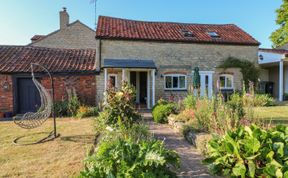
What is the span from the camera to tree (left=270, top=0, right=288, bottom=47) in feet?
69.2

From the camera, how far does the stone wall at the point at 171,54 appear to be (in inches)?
498

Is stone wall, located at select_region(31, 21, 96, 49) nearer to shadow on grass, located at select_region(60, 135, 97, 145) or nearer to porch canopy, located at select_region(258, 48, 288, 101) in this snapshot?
porch canopy, located at select_region(258, 48, 288, 101)

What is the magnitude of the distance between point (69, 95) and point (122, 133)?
27.1 feet

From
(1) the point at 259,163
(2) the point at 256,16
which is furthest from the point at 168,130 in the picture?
(2) the point at 256,16

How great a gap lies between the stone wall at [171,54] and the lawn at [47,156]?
6466 mm

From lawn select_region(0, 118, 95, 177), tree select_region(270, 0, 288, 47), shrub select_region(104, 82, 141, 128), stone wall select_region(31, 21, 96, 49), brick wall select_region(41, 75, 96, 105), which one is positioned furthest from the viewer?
tree select_region(270, 0, 288, 47)

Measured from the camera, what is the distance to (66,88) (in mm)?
11977

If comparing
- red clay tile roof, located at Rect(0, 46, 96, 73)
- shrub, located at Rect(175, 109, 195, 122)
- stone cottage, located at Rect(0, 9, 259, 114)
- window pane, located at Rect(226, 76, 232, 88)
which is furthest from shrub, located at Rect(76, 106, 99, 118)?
window pane, located at Rect(226, 76, 232, 88)

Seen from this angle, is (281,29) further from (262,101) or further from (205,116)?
(205,116)

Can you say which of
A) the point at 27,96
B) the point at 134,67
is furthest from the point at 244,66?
the point at 27,96

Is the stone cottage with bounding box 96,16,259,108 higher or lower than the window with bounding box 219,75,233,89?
higher

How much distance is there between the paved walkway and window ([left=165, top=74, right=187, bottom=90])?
6.52 metres

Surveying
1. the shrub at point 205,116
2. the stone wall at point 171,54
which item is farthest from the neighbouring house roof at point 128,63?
the shrub at point 205,116

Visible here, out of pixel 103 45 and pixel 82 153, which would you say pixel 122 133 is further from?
pixel 103 45
